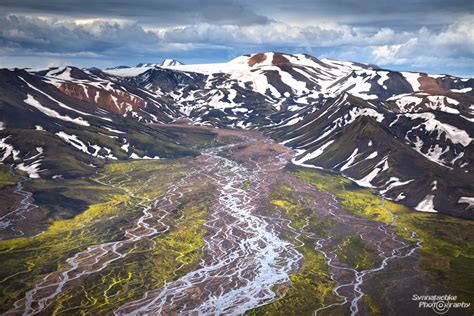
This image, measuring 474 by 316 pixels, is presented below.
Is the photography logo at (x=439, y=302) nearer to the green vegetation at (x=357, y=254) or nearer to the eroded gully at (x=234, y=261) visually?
the eroded gully at (x=234, y=261)

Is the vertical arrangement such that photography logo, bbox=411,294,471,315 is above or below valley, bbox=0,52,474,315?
above

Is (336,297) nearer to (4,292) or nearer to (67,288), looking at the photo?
(67,288)

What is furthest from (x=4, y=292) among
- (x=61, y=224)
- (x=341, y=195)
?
(x=341, y=195)

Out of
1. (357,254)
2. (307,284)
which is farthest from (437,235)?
(307,284)

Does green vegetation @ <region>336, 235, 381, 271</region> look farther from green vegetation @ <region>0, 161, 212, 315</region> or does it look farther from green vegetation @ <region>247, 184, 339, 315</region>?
green vegetation @ <region>0, 161, 212, 315</region>

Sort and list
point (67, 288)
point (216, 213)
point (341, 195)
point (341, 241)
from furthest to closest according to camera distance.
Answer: point (341, 195)
point (216, 213)
point (341, 241)
point (67, 288)

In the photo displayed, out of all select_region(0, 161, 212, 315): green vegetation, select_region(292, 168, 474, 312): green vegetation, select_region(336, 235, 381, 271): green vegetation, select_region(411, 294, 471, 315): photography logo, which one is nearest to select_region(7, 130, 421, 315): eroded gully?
select_region(336, 235, 381, 271): green vegetation
